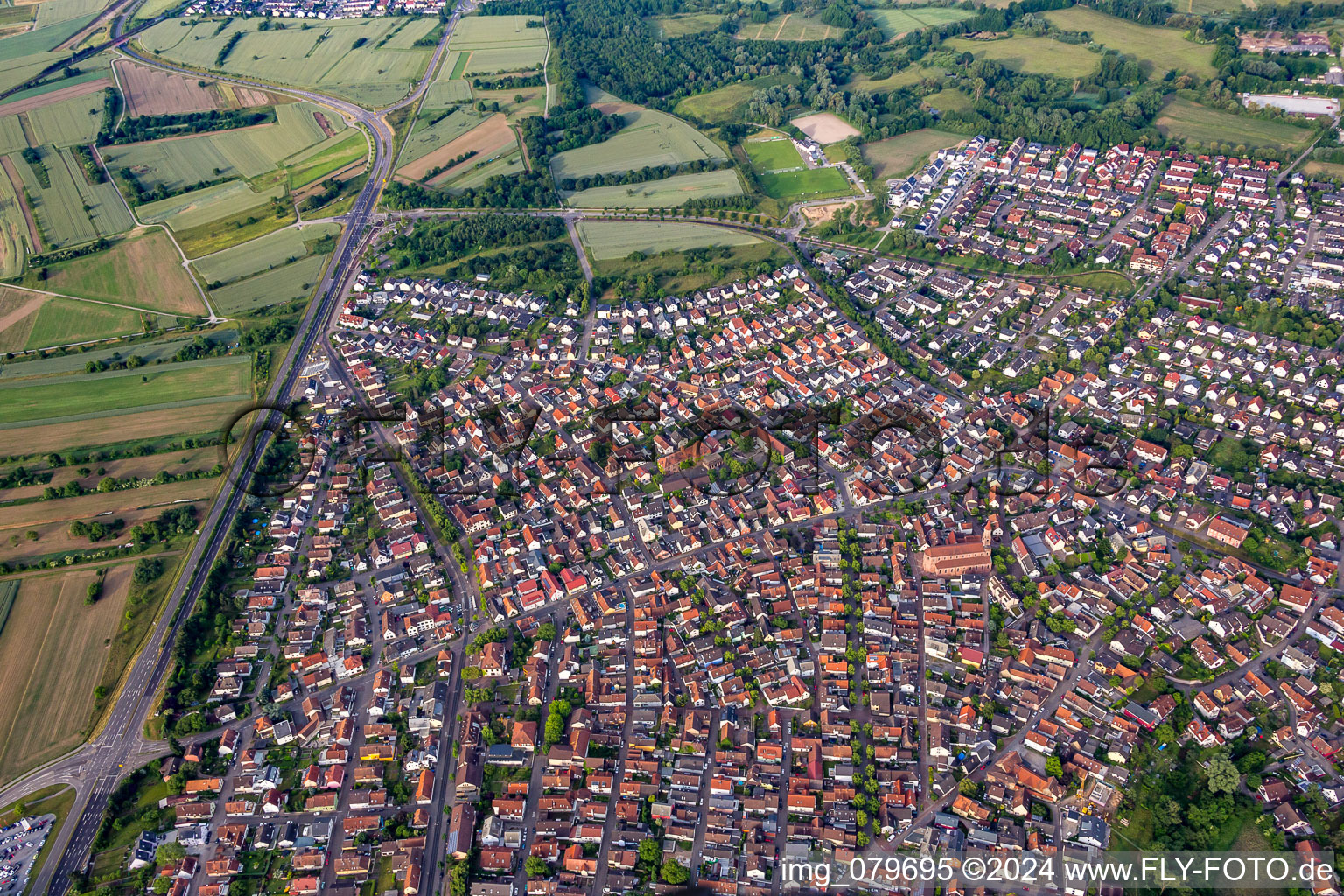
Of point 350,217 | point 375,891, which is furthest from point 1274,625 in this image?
point 350,217

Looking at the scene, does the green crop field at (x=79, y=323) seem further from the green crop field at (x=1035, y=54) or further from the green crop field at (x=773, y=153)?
the green crop field at (x=1035, y=54)

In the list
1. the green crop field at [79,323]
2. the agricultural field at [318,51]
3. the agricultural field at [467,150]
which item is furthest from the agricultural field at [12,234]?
the agricultural field at [318,51]

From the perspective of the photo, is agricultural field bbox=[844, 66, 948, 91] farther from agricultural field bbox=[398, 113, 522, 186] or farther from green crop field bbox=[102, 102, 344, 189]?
green crop field bbox=[102, 102, 344, 189]

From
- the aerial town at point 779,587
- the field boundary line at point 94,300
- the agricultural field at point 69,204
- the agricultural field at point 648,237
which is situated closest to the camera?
the aerial town at point 779,587

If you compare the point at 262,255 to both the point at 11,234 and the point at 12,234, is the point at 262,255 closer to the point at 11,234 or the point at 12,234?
the point at 12,234

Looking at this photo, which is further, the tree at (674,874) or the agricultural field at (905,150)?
the agricultural field at (905,150)
